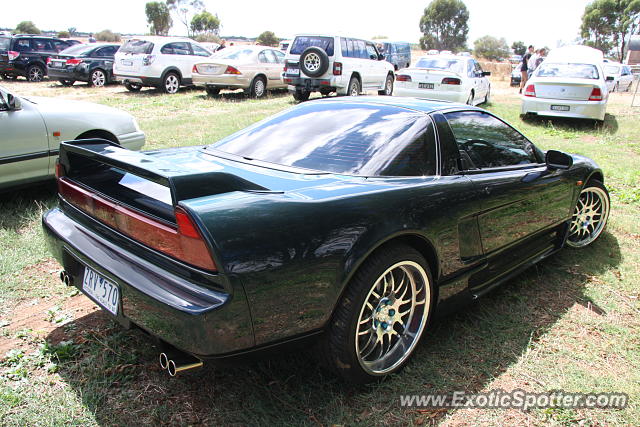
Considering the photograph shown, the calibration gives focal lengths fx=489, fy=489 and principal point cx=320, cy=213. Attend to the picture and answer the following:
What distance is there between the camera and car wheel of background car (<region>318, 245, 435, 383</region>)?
212 cm

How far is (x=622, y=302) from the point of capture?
130 inches

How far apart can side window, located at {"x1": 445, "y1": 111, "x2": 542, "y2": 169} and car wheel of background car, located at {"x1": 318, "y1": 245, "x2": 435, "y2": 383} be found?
33.4 inches

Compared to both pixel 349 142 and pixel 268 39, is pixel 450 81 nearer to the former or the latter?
pixel 349 142

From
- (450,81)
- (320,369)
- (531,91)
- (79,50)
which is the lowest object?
(320,369)

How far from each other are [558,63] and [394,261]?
10761mm

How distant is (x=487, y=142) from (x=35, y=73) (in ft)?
62.2

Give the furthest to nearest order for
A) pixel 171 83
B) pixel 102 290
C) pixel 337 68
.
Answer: pixel 171 83 < pixel 337 68 < pixel 102 290

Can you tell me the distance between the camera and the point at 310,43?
42.0 feet

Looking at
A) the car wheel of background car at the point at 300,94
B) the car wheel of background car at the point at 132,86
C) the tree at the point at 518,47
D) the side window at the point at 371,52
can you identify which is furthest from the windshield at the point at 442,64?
the tree at the point at 518,47

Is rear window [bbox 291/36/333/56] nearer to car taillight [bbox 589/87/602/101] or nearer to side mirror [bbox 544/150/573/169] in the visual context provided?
car taillight [bbox 589/87/602/101]

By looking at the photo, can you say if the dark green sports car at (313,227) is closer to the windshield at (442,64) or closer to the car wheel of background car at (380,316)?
the car wheel of background car at (380,316)

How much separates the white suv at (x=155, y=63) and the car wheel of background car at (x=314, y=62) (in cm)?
410

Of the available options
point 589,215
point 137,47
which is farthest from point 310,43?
point 589,215

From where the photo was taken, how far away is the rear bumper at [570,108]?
9.87m
